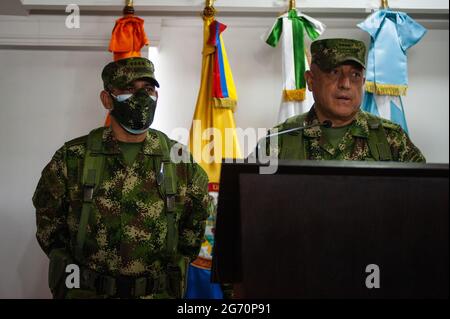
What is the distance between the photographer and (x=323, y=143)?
232 centimetres

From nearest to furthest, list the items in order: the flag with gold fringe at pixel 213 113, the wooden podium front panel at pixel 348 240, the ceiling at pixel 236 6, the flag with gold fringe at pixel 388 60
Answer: the wooden podium front panel at pixel 348 240, the flag with gold fringe at pixel 213 113, the flag with gold fringe at pixel 388 60, the ceiling at pixel 236 6

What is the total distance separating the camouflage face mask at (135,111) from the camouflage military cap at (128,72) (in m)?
0.06

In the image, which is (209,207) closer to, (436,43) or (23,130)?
(23,130)

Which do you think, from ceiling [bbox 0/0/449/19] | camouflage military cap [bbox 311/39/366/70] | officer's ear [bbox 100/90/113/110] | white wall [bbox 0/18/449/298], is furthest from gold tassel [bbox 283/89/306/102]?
officer's ear [bbox 100/90/113/110]

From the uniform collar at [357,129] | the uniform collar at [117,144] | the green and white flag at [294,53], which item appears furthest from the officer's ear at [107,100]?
the green and white flag at [294,53]

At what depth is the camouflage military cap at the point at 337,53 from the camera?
90.4 inches

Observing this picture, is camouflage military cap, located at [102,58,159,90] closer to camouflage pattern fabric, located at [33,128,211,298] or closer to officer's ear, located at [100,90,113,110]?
officer's ear, located at [100,90,113,110]

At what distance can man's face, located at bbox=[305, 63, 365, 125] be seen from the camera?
2283 mm

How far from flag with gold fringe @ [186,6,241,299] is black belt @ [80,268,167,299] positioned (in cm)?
99

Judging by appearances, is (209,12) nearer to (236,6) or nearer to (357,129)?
(236,6)

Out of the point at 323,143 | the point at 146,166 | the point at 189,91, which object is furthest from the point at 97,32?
the point at 323,143

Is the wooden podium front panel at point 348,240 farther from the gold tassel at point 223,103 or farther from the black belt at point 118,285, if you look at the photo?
the gold tassel at point 223,103

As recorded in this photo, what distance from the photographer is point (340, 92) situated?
2285 millimetres

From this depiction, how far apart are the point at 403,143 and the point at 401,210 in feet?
3.82
